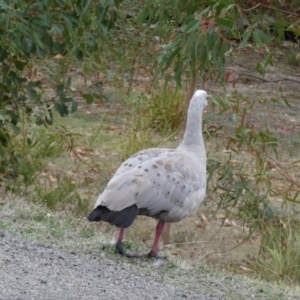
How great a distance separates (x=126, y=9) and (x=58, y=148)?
5.97 feet

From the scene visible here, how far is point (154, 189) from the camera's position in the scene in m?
5.79

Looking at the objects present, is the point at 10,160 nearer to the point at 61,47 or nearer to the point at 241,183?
the point at 61,47

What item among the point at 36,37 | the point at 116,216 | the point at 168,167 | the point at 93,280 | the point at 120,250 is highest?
the point at 36,37

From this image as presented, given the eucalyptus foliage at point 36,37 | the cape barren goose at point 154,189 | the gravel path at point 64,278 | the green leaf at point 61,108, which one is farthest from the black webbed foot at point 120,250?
the green leaf at point 61,108

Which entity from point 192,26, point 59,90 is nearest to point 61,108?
point 59,90

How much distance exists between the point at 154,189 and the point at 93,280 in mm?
992

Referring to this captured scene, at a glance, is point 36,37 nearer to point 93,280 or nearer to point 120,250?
point 120,250

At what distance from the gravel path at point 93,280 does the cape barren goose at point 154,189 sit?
0.99ft

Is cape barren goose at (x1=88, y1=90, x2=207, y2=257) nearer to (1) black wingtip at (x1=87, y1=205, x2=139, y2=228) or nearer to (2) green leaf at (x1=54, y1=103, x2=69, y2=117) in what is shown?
(1) black wingtip at (x1=87, y1=205, x2=139, y2=228)

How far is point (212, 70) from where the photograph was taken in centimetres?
724

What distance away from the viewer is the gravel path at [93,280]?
4634mm

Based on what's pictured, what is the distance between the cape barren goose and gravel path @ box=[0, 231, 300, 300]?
0.99 feet

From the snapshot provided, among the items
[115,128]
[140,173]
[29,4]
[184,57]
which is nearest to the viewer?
[184,57]

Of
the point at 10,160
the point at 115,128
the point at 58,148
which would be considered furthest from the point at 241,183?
the point at 115,128
